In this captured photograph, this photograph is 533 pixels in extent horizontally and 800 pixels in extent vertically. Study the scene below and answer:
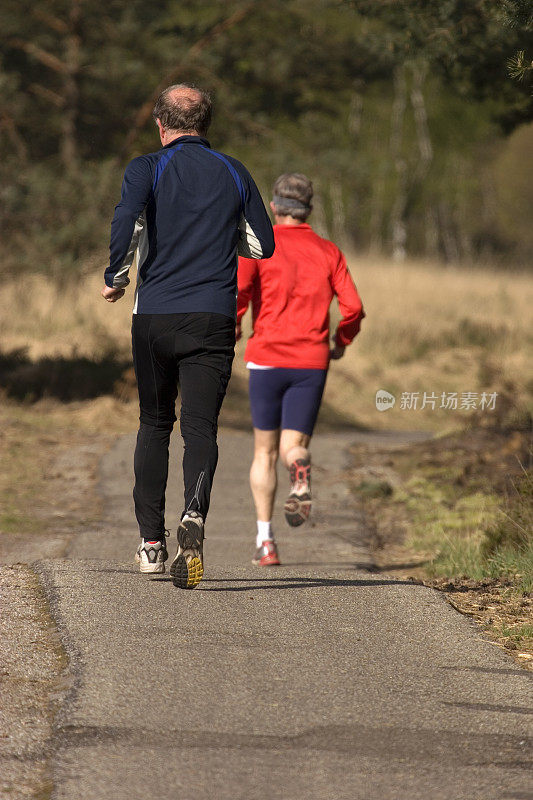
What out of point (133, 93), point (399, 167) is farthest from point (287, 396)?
point (399, 167)

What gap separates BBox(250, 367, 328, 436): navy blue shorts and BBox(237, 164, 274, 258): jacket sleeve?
146cm

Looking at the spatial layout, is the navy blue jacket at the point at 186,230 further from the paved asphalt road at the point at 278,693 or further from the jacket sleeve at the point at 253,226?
the paved asphalt road at the point at 278,693

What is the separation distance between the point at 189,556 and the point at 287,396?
2.04m

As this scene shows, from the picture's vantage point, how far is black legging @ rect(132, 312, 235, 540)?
4.81 metres

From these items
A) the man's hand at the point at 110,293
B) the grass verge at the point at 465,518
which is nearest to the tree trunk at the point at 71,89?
the grass verge at the point at 465,518

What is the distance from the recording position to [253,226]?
496cm

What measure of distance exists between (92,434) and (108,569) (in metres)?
6.69

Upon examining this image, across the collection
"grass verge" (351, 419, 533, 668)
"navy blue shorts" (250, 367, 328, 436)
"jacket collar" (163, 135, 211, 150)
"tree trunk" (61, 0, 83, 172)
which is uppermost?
"tree trunk" (61, 0, 83, 172)

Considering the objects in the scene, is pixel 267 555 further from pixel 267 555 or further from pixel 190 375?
pixel 190 375

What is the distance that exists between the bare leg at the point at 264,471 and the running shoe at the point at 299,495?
27 cm

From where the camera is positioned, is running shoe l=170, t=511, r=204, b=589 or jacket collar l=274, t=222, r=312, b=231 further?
jacket collar l=274, t=222, r=312, b=231

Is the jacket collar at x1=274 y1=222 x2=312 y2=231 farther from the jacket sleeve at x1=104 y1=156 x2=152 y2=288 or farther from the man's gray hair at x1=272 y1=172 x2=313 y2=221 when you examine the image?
the jacket sleeve at x1=104 y1=156 x2=152 y2=288

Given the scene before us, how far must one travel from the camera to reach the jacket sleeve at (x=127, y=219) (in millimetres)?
4629

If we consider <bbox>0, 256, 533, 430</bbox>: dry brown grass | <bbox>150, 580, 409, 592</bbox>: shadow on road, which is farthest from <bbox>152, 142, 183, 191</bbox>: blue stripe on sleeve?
<bbox>0, 256, 533, 430</bbox>: dry brown grass
